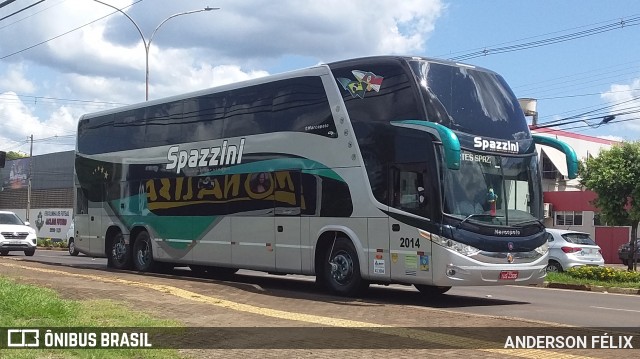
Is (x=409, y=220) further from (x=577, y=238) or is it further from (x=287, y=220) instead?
(x=577, y=238)

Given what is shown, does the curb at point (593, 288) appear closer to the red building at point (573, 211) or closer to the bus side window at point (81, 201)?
the bus side window at point (81, 201)

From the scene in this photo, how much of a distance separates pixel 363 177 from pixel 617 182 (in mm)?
16426

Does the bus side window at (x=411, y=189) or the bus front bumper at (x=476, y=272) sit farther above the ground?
the bus side window at (x=411, y=189)

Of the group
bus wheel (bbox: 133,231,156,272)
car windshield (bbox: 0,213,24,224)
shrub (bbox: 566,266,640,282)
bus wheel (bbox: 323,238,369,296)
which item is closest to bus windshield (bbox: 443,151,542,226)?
bus wheel (bbox: 323,238,369,296)

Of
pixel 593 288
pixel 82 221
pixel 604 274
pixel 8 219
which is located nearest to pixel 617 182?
pixel 604 274

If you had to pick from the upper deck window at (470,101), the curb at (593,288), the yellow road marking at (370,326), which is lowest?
the curb at (593,288)

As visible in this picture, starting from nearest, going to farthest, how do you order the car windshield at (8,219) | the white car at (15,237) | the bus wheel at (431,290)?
the bus wheel at (431,290), the white car at (15,237), the car windshield at (8,219)

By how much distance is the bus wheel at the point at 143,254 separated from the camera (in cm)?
2006

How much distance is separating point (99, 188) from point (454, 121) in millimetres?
→ 12083

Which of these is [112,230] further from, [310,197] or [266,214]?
[310,197]

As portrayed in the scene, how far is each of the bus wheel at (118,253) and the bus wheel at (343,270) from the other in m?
7.82

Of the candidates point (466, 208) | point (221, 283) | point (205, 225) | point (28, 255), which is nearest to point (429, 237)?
point (466, 208)

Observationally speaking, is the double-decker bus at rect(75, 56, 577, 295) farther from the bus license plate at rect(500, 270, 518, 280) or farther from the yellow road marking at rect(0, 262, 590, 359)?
the yellow road marking at rect(0, 262, 590, 359)

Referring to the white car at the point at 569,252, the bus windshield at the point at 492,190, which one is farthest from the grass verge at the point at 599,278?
the bus windshield at the point at 492,190
